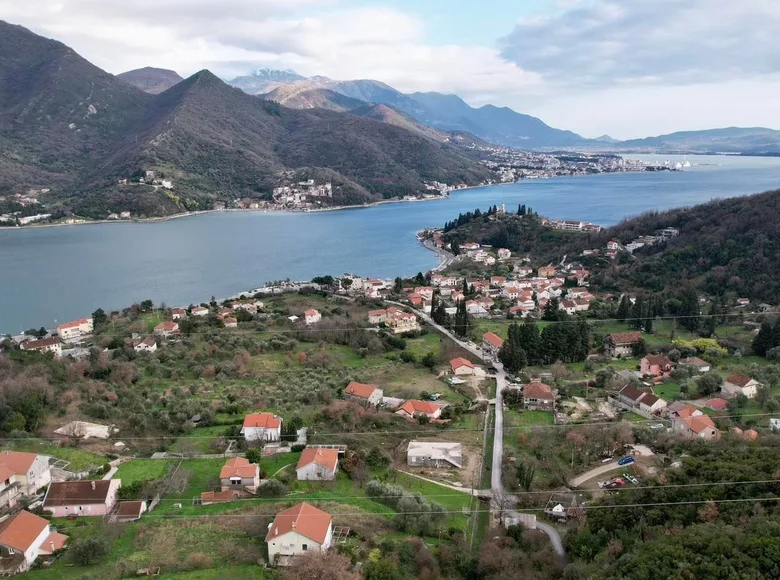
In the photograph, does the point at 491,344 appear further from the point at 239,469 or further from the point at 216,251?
the point at 216,251

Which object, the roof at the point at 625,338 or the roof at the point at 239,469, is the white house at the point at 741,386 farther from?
the roof at the point at 239,469

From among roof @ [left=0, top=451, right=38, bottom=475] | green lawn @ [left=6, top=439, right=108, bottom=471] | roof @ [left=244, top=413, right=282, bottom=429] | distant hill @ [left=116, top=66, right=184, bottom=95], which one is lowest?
green lawn @ [left=6, top=439, right=108, bottom=471]

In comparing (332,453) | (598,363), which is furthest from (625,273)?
→ (332,453)

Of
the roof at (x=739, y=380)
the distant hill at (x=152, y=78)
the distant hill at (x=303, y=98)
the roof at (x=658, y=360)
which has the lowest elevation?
the roof at (x=658, y=360)

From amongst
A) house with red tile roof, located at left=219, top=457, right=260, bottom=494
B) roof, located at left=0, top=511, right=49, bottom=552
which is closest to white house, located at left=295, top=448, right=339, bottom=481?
house with red tile roof, located at left=219, top=457, right=260, bottom=494

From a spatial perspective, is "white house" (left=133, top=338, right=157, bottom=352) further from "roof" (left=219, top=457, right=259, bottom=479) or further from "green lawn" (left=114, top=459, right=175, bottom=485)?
"roof" (left=219, top=457, right=259, bottom=479)

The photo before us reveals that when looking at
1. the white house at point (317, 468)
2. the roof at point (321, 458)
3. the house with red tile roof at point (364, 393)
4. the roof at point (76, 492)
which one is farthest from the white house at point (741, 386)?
the roof at point (76, 492)

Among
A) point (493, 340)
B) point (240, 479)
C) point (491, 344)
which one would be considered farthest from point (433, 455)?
point (493, 340)
